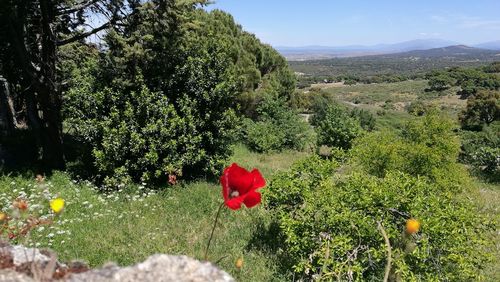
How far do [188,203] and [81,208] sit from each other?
2.16 m

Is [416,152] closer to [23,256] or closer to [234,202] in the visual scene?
[234,202]

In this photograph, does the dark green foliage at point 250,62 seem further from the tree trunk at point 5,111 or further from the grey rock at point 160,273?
the grey rock at point 160,273

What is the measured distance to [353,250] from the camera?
17.9ft

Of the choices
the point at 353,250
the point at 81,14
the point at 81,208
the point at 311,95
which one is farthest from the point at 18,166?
the point at 311,95

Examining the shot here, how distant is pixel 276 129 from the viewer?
2112 centimetres

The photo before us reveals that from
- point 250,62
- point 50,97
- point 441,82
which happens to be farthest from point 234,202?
point 441,82

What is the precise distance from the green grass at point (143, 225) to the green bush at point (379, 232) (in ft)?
2.66

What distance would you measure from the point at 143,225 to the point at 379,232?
4.20 metres

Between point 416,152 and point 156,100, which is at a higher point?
point 156,100

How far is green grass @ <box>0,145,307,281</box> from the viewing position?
6.17 meters

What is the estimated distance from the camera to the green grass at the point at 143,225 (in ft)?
20.2

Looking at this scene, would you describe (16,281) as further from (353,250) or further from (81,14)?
(81,14)

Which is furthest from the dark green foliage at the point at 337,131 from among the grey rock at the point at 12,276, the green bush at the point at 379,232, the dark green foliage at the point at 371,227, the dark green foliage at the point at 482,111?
the dark green foliage at the point at 482,111

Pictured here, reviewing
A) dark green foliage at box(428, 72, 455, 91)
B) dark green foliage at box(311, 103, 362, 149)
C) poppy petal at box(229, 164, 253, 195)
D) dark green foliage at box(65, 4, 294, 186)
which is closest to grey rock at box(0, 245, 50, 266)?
poppy petal at box(229, 164, 253, 195)
